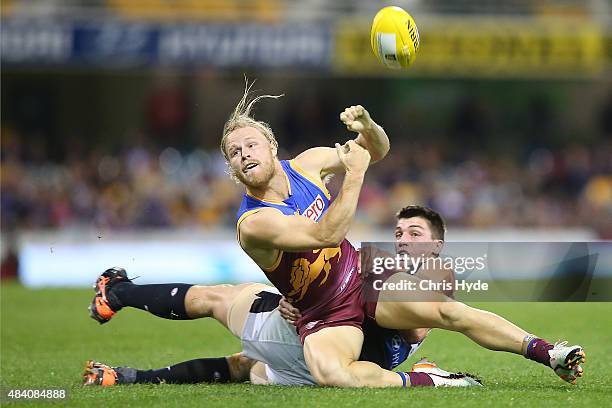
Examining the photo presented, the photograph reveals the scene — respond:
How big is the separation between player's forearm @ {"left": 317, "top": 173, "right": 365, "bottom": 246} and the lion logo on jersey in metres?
0.54

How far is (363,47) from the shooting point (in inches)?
748

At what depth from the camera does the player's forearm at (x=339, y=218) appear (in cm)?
614

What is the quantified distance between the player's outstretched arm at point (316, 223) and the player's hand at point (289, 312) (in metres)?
0.48

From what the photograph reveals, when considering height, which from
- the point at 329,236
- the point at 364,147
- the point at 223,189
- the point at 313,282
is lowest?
the point at 313,282

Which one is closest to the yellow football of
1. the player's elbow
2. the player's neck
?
the player's neck

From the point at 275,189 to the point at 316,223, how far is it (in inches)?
28.4

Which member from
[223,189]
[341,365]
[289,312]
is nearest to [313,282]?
[289,312]

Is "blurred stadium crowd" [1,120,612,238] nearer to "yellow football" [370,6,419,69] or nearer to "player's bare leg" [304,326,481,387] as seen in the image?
"yellow football" [370,6,419,69]

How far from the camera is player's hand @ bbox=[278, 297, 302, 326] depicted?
6.73 m

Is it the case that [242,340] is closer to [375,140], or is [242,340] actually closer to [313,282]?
[313,282]

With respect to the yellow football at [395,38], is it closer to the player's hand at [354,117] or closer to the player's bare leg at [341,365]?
the player's hand at [354,117]

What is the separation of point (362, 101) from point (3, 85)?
7.19m

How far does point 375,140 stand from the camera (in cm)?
702

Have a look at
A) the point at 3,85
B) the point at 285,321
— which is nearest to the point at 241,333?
the point at 285,321
